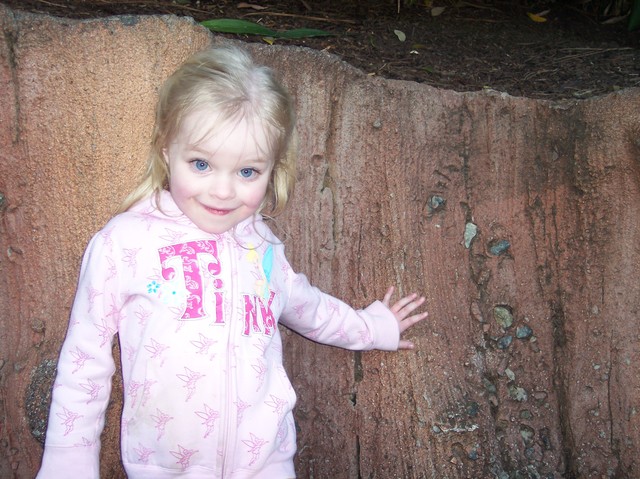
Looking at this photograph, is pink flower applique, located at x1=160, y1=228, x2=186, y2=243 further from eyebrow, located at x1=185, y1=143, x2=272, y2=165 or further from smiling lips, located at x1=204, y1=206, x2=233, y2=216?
eyebrow, located at x1=185, y1=143, x2=272, y2=165

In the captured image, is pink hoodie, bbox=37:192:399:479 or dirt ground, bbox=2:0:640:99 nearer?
pink hoodie, bbox=37:192:399:479

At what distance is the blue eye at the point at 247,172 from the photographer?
186 cm

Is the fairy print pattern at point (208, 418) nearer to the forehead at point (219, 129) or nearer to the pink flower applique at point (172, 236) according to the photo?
the pink flower applique at point (172, 236)

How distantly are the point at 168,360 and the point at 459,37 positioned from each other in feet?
5.18

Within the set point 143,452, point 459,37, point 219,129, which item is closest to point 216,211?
point 219,129

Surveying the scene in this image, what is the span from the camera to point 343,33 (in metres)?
2.68

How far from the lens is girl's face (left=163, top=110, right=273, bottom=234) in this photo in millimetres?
1790

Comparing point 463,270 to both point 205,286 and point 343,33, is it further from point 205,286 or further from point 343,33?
point 343,33

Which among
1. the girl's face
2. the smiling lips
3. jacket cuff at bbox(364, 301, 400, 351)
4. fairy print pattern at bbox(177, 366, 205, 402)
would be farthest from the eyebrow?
jacket cuff at bbox(364, 301, 400, 351)

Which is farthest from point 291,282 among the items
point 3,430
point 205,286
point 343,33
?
point 343,33

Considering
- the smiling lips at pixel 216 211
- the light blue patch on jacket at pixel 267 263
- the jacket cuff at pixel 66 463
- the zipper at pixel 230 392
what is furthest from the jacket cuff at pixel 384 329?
the jacket cuff at pixel 66 463

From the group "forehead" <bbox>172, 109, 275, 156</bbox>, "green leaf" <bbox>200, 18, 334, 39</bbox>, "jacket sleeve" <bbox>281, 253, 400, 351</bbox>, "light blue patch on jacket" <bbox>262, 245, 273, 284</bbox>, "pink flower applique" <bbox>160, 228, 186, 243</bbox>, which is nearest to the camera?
"forehead" <bbox>172, 109, 275, 156</bbox>

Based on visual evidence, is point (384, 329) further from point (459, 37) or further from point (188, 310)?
point (459, 37)

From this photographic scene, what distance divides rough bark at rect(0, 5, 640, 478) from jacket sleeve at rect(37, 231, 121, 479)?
21 centimetres
